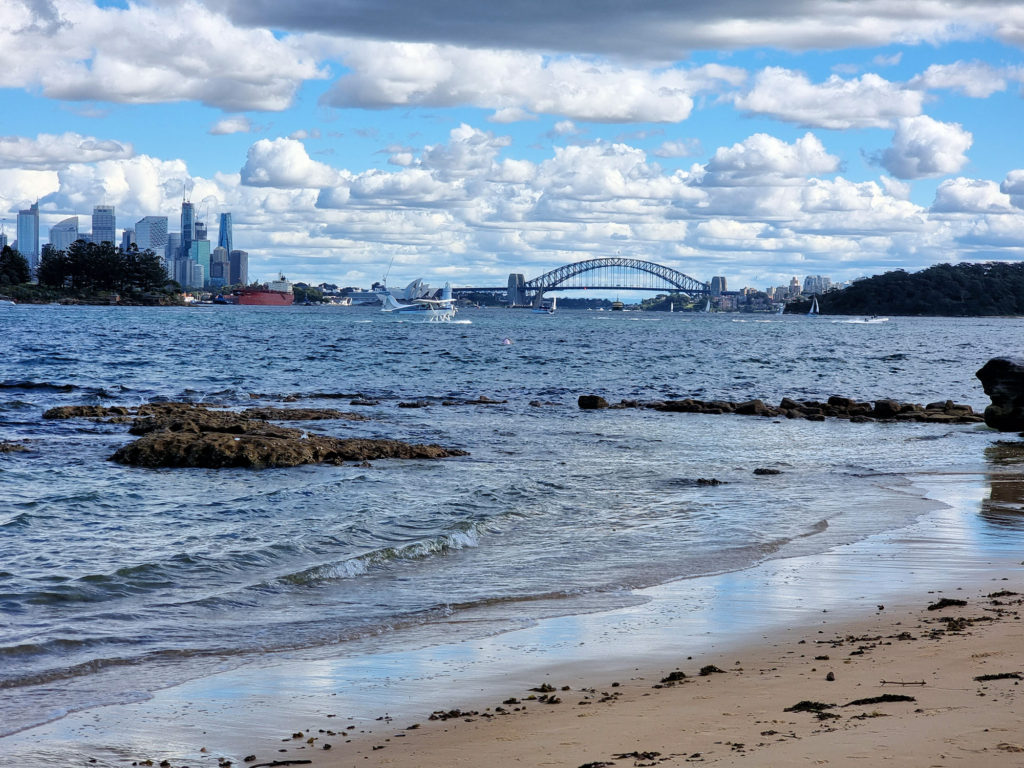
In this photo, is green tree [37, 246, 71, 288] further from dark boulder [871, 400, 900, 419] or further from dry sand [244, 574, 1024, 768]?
dry sand [244, 574, 1024, 768]

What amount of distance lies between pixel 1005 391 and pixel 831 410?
22.6 feet

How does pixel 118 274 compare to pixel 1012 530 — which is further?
pixel 118 274

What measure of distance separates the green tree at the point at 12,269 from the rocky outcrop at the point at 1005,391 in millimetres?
179792

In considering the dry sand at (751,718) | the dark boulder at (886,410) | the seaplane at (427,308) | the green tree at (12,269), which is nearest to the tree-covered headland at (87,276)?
the green tree at (12,269)

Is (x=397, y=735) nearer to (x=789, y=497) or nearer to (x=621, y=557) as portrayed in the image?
(x=621, y=557)

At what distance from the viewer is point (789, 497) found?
1697 centimetres

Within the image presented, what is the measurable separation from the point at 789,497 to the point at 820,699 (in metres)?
10.9

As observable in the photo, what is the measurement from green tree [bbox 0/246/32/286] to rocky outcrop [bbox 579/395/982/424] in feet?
558

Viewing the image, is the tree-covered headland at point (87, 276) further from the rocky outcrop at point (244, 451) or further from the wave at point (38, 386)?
the rocky outcrop at point (244, 451)

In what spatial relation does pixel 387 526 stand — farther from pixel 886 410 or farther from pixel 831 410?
pixel 831 410

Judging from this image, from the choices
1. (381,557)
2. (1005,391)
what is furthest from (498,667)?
(1005,391)

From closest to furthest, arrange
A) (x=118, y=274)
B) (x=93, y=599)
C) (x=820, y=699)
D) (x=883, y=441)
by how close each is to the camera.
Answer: (x=820, y=699)
(x=93, y=599)
(x=883, y=441)
(x=118, y=274)

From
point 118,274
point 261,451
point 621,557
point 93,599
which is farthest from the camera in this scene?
point 118,274

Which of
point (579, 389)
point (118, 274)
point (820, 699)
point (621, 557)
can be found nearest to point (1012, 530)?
point (621, 557)
